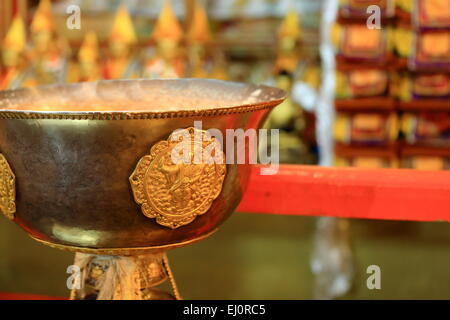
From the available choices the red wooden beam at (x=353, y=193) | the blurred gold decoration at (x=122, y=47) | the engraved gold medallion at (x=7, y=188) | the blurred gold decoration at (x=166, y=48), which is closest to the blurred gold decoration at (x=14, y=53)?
the blurred gold decoration at (x=122, y=47)

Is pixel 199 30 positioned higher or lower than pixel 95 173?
higher

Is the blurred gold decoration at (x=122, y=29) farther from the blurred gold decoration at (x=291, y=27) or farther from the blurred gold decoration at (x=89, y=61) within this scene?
the blurred gold decoration at (x=291, y=27)

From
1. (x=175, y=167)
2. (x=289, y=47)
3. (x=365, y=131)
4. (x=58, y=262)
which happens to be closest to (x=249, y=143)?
(x=175, y=167)

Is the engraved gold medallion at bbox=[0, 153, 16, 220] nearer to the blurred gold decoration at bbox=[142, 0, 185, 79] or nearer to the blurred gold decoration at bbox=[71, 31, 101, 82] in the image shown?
the blurred gold decoration at bbox=[142, 0, 185, 79]

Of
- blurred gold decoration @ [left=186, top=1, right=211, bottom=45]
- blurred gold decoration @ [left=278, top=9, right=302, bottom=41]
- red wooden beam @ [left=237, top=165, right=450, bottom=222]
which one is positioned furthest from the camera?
blurred gold decoration @ [left=186, top=1, right=211, bottom=45]

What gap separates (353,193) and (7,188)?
668 mm

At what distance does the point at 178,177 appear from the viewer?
0.85 meters

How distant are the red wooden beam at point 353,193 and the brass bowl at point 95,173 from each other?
1.15ft

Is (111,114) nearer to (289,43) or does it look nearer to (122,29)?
(289,43)

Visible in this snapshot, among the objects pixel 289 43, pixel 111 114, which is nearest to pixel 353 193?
pixel 111 114

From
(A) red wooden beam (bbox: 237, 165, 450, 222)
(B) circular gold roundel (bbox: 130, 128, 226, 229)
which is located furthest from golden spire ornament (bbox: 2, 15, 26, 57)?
(B) circular gold roundel (bbox: 130, 128, 226, 229)

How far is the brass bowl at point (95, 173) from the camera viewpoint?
0.80 m

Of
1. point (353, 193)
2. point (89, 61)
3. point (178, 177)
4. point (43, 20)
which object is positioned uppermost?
point (43, 20)

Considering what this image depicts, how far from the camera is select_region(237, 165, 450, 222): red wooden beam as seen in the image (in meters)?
1.24
